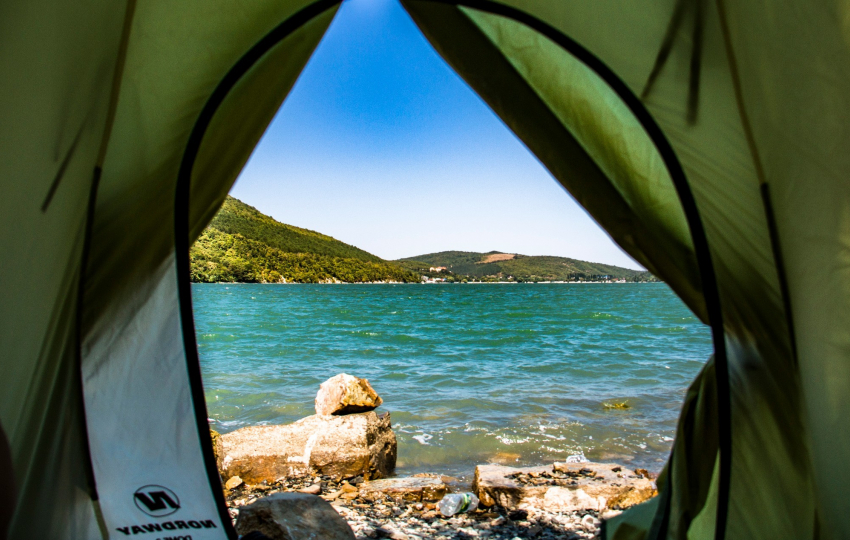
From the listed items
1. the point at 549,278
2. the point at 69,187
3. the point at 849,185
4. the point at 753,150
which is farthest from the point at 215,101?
the point at 549,278

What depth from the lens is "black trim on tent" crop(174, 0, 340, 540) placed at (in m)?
1.84

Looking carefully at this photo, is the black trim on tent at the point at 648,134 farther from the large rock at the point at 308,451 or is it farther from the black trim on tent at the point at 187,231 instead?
the large rock at the point at 308,451

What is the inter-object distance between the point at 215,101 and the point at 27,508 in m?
1.60

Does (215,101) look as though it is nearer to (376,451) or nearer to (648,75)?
(648,75)

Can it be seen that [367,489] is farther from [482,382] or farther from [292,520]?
[482,382]

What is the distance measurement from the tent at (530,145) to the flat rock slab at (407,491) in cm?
233

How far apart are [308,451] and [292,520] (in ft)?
6.81

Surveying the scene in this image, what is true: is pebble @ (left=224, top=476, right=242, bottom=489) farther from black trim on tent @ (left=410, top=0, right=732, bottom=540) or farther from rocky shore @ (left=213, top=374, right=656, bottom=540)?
black trim on tent @ (left=410, top=0, right=732, bottom=540)

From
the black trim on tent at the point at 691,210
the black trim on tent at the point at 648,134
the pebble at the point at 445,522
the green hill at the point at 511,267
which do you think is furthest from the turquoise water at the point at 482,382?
the green hill at the point at 511,267

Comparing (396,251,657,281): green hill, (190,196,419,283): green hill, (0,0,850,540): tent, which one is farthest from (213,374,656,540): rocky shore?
(396,251,657,281): green hill

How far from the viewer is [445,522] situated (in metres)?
3.66

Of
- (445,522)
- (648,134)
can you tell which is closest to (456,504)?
(445,522)

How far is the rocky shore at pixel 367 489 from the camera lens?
3.06 m

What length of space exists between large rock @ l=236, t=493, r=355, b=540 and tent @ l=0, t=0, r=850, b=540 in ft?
3.09
